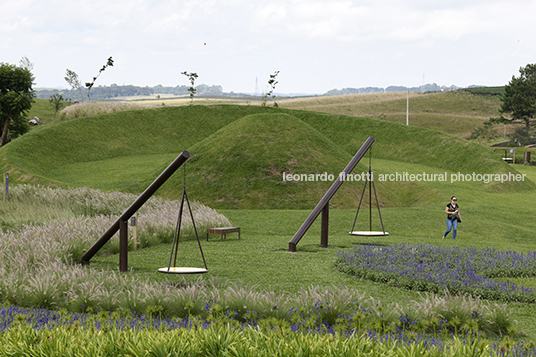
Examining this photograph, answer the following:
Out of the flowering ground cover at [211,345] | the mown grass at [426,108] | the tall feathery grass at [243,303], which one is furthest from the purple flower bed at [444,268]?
the mown grass at [426,108]

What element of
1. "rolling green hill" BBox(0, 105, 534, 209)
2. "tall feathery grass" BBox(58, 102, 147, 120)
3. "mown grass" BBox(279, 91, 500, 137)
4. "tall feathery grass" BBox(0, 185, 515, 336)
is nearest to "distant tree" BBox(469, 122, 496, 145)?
"mown grass" BBox(279, 91, 500, 137)

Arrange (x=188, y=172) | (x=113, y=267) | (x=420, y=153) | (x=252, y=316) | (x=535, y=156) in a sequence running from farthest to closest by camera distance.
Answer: (x=535, y=156) → (x=420, y=153) → (x=188, y=172) → (x=113, y=267) → (x=252, y=316)

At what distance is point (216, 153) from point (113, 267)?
18782 mm

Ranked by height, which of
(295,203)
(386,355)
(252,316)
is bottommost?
(295,203)

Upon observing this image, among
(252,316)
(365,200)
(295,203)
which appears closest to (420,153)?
(365,200)

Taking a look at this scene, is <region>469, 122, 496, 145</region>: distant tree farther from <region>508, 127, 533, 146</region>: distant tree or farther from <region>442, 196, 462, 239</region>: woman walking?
<region>442, 196, 462, 239</region>: woman walking

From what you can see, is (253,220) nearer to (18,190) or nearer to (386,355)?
(18,190)

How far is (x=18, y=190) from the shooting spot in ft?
71.8

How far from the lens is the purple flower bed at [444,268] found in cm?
975

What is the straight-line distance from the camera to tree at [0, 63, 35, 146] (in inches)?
2146

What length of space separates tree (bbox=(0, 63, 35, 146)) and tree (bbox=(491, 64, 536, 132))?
72.9m

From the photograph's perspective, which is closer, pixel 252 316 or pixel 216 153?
pixel 252 316

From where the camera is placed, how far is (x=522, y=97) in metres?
86.4

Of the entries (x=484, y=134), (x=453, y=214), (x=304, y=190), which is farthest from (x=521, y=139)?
(x=453, y=214)
